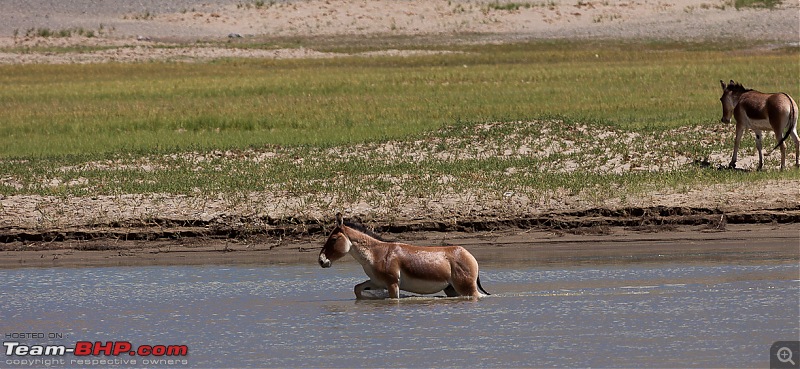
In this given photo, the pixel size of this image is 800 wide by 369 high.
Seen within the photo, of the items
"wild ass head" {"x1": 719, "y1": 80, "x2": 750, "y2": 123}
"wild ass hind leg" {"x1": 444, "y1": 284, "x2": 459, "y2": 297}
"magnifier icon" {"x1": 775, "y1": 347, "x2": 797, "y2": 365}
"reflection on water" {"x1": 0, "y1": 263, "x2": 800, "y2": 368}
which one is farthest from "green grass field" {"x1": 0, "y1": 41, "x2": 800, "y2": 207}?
"magnifier icon" {"x1": 775, "y1": 347, "x2": 797, "y2": 365}

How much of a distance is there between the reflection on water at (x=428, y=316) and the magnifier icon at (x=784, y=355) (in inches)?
4.5

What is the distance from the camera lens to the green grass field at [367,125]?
51.5ft

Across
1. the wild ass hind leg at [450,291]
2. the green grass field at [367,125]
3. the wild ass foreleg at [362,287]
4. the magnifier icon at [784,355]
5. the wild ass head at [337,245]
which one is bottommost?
the green grass field at [367,125]

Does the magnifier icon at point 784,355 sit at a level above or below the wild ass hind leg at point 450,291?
above

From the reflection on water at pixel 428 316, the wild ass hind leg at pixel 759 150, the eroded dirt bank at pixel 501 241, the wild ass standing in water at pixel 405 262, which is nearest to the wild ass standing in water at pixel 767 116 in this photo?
the wild ass hind leg at pixel 759 150

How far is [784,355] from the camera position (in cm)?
859

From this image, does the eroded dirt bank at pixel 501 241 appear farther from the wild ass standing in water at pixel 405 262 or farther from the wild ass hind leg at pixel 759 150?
the wild ass hind leg at pixel 759 150

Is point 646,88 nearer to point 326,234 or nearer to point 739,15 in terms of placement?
point 326,234

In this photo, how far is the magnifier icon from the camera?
8477 millimetres

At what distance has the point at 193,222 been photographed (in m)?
14.3

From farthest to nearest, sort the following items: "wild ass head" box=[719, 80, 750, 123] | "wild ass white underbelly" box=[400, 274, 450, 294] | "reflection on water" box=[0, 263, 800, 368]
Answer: "wild ass head" box=[719, 80, 750, 123], "wild ass white underbelly" box=[400, 274, 450, 294], "reflection on water" box=[0, 263, 800, 368]

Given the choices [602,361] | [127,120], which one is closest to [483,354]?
[602,361]

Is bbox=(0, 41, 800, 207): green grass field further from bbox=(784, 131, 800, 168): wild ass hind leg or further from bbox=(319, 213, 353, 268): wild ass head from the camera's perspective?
bbox=(319, 213, 353, 268): wild ass head

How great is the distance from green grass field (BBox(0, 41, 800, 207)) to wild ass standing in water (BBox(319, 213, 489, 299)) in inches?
152
